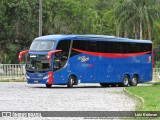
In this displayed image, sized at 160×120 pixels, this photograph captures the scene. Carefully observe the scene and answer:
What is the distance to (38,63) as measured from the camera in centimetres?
3709

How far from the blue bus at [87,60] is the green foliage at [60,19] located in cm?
2131

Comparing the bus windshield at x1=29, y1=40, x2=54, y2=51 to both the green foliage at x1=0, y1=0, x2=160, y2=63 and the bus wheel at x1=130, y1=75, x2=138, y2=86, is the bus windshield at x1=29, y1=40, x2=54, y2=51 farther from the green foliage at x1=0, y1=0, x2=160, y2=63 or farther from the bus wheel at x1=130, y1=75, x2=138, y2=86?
the green foliage at x1=0, y1=0, x2=160, y2=63

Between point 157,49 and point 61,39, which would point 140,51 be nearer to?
point 61,39

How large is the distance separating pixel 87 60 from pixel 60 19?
28221 mm

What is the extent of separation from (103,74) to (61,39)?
541cm

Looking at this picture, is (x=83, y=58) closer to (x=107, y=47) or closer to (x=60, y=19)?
(x=107, y=47)

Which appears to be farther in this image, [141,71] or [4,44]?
[4,44]

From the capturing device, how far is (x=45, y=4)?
64438mm

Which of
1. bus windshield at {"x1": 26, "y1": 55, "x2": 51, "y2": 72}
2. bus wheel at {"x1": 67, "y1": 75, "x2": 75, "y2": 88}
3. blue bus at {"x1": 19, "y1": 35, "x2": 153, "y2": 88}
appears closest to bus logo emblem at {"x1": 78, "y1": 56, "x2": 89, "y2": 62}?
blue bus at {"x1": 19, "y1": 35, "x2": 153, "y2": 88}

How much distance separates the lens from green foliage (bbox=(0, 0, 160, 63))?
6241 centimetres

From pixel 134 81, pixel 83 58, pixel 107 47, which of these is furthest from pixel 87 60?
pixel 134 81

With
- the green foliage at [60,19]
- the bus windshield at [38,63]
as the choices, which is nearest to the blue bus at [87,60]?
the bus windshield at [38,63]

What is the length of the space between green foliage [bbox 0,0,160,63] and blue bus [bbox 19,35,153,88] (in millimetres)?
21313

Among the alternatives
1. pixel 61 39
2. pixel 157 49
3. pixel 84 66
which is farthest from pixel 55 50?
pixel 157 49
